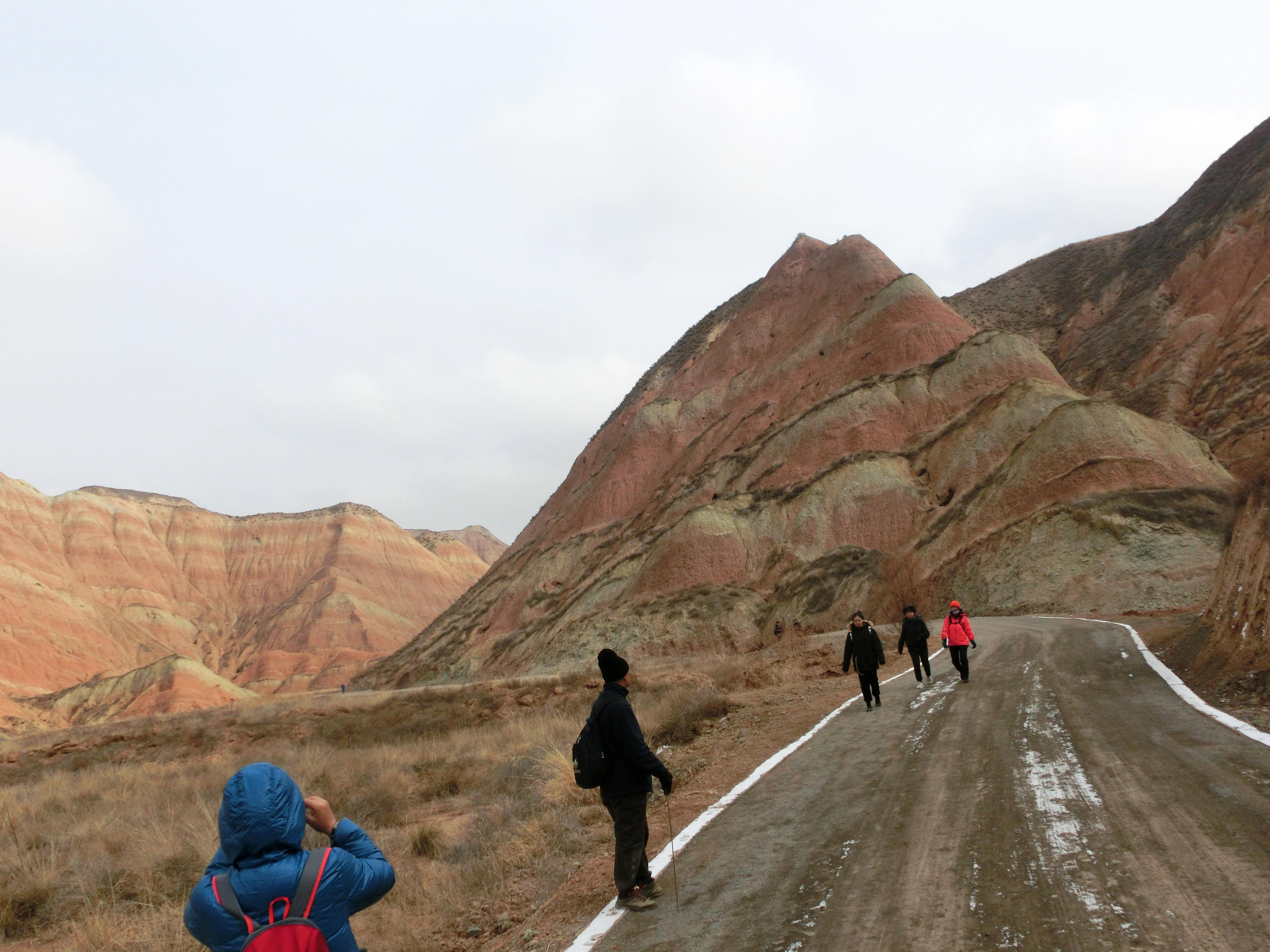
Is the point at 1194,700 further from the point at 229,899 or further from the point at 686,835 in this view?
the point at 229,899

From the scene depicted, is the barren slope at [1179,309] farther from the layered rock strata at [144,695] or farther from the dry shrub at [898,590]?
the layered rock strata at [144,695]

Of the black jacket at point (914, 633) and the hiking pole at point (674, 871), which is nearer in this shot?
the hiking pole at point (674, 871)

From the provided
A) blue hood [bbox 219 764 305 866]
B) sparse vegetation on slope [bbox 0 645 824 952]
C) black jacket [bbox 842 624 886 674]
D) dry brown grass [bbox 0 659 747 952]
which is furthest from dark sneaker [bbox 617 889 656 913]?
black jacket [bbox 842 624 886 674]

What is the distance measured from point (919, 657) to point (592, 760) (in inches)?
414

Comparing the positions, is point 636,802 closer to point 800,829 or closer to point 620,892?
point 620,892

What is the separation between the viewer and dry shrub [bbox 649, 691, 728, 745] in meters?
11.9

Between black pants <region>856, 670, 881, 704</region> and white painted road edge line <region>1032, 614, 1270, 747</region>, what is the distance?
391 centimetres

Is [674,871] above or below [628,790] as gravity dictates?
below

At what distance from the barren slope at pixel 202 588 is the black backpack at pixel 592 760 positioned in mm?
83740

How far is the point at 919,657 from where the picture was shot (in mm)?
13883

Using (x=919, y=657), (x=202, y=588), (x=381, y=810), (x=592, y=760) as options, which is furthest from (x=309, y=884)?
(x=202, y=588)

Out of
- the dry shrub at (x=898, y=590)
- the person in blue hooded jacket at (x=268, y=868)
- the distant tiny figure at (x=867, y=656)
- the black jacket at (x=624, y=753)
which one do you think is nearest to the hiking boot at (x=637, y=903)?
the black jacket at (x=624, y=753)

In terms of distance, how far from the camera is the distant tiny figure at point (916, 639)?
13.6 metres

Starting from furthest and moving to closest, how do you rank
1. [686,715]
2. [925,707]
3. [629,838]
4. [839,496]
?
[839,496], [686,715], [925,707], [629,838]
